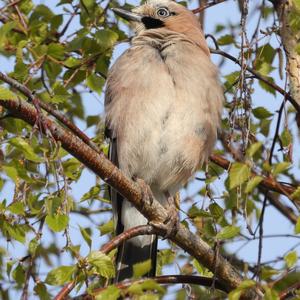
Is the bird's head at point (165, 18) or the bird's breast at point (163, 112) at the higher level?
the bird's head at point (165, 18)

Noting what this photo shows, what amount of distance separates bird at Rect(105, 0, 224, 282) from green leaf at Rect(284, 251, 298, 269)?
4.88 ft

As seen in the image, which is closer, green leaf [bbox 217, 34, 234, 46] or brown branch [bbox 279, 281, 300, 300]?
brown branch [bbox 279, 281, 300, 300]

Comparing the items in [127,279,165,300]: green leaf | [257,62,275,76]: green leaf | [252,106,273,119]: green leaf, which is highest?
[257,62,275,76]: green leaf

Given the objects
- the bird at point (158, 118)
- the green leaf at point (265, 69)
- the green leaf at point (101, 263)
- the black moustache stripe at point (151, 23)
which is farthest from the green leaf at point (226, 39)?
the green leaf at point (101, 263)

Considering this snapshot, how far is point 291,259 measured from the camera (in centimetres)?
256

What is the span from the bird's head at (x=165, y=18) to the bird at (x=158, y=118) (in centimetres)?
19

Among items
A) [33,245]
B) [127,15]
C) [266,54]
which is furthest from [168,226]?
[127,15]

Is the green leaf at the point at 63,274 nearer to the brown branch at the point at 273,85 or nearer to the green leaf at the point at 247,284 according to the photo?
the green leaf at the point at 247,284

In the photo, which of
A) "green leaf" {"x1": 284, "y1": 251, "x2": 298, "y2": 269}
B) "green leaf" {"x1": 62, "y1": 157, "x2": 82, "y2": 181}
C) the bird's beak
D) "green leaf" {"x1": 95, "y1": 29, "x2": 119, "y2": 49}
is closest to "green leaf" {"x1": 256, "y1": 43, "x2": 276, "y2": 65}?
"green leaf" {"x1": 95, "y1": 29, "x2": 119, "y2": 49}

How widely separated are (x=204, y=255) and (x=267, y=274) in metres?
0.86

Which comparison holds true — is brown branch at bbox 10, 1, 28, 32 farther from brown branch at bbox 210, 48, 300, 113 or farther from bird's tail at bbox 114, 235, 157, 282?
bird's tail at bbox 114, 235, 157, 282

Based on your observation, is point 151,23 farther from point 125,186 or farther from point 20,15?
point 125,186

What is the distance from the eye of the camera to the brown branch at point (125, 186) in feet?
9.56

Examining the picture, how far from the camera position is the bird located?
166 inches
